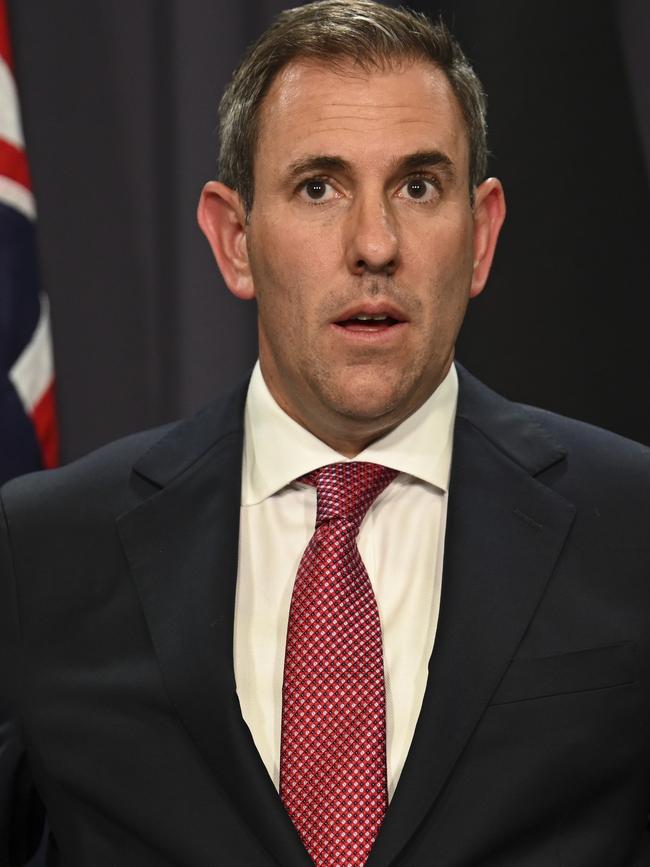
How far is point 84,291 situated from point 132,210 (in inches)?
5.9

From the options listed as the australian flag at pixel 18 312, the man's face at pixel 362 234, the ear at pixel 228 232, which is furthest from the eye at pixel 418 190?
the australian flag at pixel 18 312

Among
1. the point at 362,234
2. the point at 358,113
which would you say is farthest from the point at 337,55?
the point at 362,234

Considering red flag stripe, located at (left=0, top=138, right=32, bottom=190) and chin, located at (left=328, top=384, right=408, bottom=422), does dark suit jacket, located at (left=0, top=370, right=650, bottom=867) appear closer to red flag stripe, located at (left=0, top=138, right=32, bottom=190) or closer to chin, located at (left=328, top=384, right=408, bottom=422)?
chin, located at (left=328, top=384, right=408, bottom=422)

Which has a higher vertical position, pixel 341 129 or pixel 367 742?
pixel 341 129

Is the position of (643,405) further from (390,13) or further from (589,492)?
(390,13)

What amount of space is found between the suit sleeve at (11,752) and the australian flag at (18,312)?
1.50 ft

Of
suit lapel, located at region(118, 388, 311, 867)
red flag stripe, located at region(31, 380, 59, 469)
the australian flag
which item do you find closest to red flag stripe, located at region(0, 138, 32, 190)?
the australian flag

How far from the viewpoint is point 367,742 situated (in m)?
1.39

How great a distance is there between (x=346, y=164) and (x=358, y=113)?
0.20ft

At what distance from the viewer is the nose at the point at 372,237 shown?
4.61 ft

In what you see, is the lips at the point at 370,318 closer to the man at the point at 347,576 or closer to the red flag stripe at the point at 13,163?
the man at the point at 347,576

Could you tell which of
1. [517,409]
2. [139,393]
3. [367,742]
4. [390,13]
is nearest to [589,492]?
[517,409]

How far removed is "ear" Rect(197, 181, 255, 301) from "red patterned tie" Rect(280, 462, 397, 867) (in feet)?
0.99

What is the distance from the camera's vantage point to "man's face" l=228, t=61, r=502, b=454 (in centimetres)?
144
